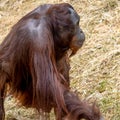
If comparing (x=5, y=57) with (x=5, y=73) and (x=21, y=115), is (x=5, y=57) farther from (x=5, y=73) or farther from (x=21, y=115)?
(x=21, y=115)

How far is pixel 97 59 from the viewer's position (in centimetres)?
389

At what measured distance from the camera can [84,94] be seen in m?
3.57

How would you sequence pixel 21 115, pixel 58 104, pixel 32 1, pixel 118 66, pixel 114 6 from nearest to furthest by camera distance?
pixel 58 104, pixel 21 115, pixel 118 66, pixel 114 6, pixel 32 1

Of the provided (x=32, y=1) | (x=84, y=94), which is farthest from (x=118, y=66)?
(x=32, y=1)

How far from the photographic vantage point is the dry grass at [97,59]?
3497mm

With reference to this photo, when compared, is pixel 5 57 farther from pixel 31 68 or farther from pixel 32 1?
pixel 32 1

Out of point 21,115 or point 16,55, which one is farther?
point 21,115

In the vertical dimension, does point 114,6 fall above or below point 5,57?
below

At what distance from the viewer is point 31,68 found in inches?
110

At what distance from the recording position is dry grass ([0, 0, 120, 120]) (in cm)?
350

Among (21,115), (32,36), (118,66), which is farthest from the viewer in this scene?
(118,66)

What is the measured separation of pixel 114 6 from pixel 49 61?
188cm

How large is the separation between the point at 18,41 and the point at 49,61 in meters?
0.23

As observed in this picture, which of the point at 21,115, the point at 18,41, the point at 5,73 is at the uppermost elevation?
the point at 18,41
